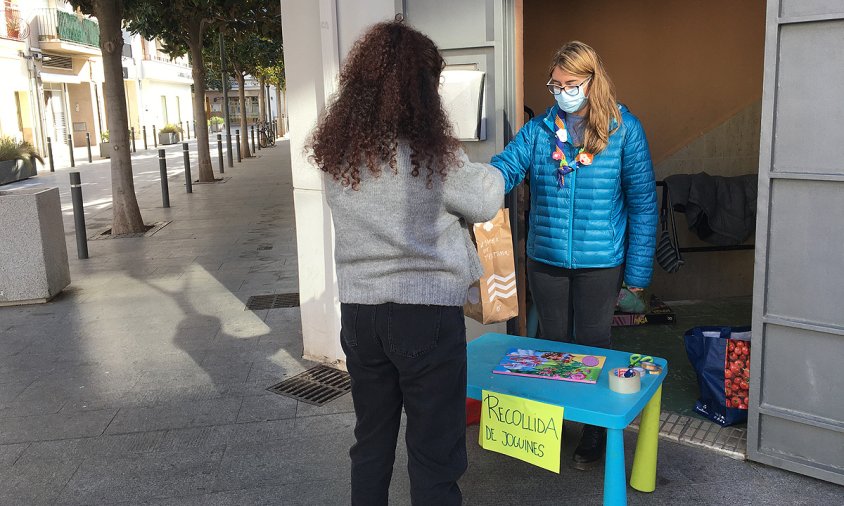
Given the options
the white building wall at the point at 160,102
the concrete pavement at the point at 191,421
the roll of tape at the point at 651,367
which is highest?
the white building wall at the point at 160,102

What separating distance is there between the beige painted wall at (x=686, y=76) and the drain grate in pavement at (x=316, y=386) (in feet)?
9.75

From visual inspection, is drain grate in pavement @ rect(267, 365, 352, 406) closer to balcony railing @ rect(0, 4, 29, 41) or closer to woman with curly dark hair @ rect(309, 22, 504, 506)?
woman with curly dark hair @ rect(309, 22, 504, 506)

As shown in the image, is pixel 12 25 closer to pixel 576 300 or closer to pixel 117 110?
pixel 117 110

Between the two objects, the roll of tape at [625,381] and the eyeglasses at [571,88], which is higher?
the eyeglasses at [571,88]

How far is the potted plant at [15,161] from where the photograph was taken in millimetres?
18938

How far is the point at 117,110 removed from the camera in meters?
10.1

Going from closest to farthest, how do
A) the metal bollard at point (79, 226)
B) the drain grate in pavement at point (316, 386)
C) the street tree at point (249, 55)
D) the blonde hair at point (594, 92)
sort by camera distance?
the blonde hair at point (594, 92), the drain grate in pavement at point (316, 386), the metal bollard at point (79, 226), the street tree at point (249, 55)

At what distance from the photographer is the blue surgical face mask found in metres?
3.21

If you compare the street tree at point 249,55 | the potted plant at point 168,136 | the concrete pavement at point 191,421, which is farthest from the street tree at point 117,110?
the potted plant at point 168,136

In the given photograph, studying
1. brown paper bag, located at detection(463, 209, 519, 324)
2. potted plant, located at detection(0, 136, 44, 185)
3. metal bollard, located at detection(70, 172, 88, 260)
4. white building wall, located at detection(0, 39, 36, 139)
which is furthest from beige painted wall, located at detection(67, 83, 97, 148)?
brown paper bag, located at detection(463, 209, 519, 324)

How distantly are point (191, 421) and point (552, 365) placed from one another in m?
2.19

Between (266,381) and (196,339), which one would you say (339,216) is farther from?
(196,339)

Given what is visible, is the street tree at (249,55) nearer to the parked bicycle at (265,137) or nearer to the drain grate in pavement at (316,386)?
the parked bicycle at (265,137)

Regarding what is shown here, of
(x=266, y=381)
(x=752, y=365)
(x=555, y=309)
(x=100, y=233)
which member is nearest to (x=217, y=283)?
(x=266, y=381)
